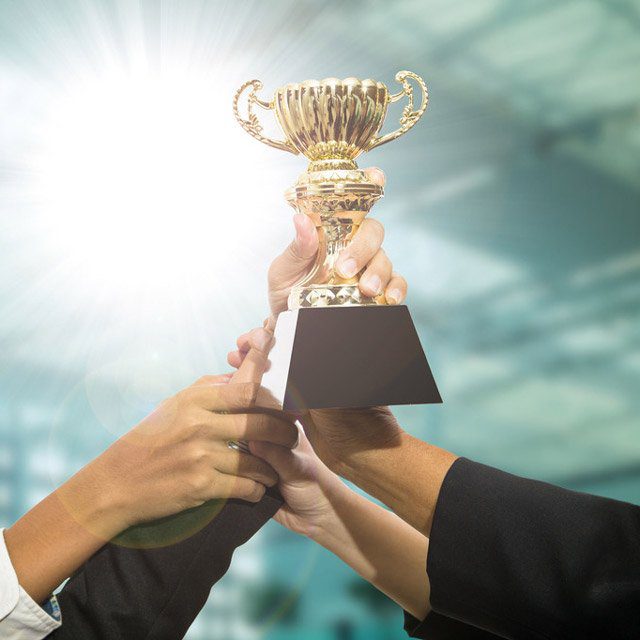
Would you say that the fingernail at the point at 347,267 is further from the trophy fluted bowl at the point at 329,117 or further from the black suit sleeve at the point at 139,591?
the black suit sleeve at the point at 139,591

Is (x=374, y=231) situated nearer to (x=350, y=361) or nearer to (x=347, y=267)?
(x=347, y=267)

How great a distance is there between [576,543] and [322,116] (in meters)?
0.67

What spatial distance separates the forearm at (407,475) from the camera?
1.08 metres

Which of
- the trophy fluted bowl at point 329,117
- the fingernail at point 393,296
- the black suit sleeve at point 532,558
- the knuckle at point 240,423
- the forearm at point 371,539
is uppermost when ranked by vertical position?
the trophy fluted bowl at point 329,117

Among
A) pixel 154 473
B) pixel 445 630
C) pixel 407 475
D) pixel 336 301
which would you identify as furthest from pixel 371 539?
pixel 336 301

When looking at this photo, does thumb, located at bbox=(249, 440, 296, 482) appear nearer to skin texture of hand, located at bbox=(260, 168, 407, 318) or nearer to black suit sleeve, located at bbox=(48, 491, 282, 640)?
black suit sleeve, located at bbox=(48, 491, 282, 640)

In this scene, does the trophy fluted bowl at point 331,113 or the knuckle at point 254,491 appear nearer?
the trophy fluted bowl at point 331,113

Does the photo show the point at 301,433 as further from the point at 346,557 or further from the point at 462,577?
the point at 462,577

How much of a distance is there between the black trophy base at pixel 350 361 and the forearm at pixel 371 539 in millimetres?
480

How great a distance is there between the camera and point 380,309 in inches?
→ 41.1

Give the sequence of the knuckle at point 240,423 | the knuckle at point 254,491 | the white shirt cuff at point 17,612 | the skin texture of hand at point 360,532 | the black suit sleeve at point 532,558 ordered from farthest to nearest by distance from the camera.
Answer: the skin texture of hand at point 360,532, the knuckle at point 254,491, the knuckle at point 240,423, the white shirt cuff at point 17,612, the black suit sleeve at point 532,558

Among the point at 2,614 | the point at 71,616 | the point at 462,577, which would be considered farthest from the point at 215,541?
the point at 462,577

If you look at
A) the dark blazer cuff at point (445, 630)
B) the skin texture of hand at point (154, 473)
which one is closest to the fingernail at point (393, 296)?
the skin texture of hand at point (154, 473)

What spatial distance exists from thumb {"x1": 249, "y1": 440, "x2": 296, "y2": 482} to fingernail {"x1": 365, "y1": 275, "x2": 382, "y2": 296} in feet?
1.16
